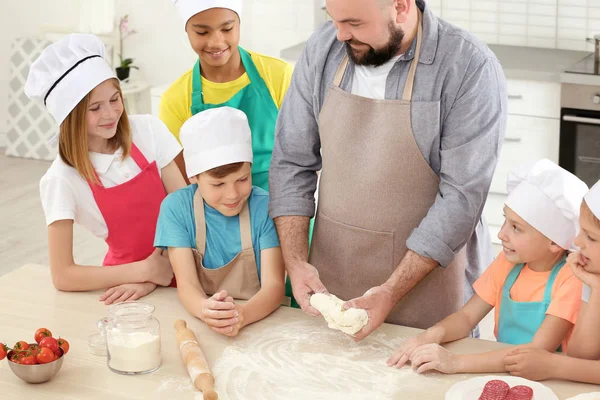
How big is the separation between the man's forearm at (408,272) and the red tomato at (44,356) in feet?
2.64

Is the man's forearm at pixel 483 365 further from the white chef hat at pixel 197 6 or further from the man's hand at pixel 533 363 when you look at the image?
the white chef hat at pixel 197 6

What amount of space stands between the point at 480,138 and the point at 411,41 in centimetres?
30

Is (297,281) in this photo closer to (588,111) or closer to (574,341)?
(574,341)

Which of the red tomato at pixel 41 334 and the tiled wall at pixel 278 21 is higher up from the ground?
the tiled wall at pixel 278 21

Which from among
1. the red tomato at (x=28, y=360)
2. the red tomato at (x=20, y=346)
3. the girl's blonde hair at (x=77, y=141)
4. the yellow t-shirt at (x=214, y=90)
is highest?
the yellow t-shirt at (x=214, y=90)

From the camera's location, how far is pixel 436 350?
6.41 feet

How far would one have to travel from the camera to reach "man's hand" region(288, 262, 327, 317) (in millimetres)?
2215

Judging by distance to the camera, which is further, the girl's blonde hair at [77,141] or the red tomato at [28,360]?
the girl's blonde hair at [77,141]

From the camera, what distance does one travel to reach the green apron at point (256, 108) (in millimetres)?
2711

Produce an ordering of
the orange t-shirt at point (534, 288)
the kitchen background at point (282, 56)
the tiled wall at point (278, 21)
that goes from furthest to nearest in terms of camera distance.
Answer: the tiled wall at point (278, 21), the kitchen background at point (282, 56), the orange t-shirt at point (534, 288)

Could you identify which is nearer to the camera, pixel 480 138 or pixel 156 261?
pixel 480 138

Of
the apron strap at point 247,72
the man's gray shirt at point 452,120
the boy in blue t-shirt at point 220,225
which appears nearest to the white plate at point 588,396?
the man's gray shirt at point 452,120

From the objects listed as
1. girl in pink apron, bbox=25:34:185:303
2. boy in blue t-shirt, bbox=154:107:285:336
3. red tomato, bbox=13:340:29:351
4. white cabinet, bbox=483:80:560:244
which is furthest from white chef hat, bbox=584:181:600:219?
white cabinet, bbox=483:80:560:244

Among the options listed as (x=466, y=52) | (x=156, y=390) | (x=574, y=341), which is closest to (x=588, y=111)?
(x=466, y=52)
